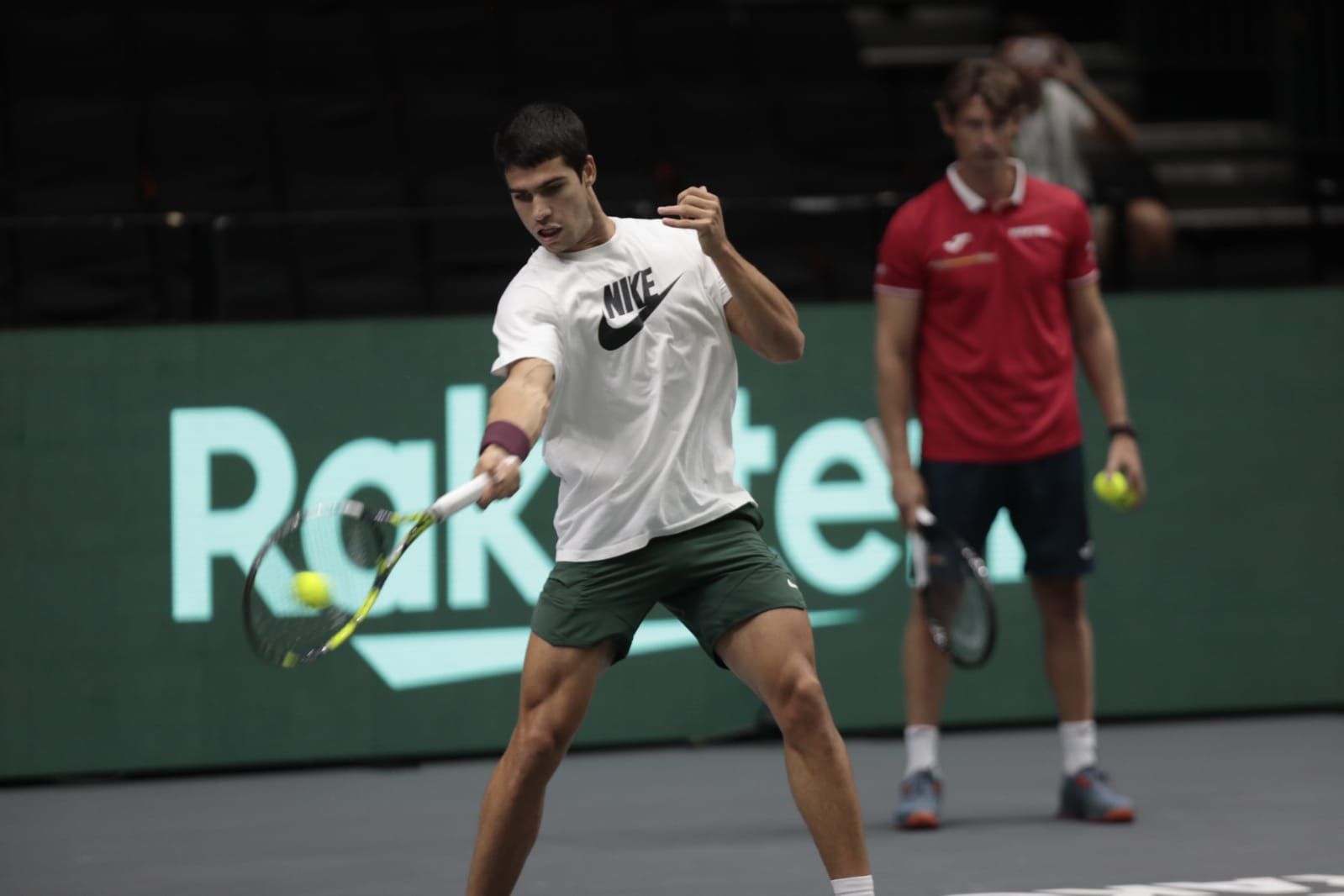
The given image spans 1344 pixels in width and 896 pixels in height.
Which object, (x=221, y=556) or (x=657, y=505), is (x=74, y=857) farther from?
(x=657, y=505)

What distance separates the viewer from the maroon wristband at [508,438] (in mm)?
3727

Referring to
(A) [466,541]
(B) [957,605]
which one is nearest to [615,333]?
(B) [957,605]

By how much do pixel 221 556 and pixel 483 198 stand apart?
6.53ft

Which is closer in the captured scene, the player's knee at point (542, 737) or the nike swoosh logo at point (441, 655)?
the player's knee at point (542, 737)

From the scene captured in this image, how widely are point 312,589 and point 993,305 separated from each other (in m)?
2.58

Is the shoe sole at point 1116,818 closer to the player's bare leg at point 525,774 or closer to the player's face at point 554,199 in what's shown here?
the player's bare leg at point 525,774

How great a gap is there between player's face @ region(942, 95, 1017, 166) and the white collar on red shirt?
0.09 m

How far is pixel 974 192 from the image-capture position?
5.84 m

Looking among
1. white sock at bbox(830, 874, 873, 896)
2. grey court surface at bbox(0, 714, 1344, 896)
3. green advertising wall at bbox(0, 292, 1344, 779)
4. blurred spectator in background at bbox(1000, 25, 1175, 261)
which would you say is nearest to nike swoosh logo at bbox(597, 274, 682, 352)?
white sock at bbox(830, 874, 873, 896)

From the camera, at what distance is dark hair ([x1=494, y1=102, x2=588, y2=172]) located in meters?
4.00

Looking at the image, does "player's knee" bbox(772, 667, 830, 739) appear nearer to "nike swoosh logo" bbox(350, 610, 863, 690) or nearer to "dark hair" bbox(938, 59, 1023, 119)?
"dark hair" bbox(938, 59, 1023, 119)

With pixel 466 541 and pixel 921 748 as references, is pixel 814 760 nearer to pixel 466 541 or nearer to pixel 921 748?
pixel 921 748

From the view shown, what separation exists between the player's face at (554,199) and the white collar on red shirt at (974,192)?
194 centimetres

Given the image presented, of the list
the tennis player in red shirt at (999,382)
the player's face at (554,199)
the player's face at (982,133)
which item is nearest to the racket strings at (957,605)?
the tennis player in red shirt at (999,382)
